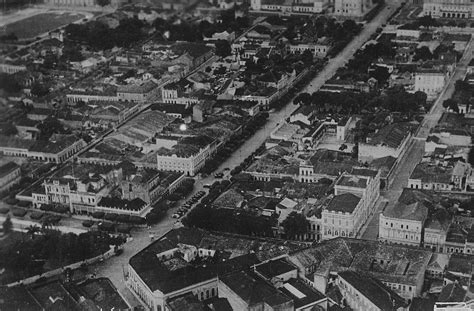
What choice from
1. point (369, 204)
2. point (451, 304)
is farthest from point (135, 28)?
point (451, 304)

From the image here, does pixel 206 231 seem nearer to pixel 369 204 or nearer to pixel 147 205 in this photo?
pixel 147 205

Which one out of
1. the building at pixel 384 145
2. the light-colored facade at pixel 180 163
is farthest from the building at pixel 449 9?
the light-colored facade at pixel 180 163

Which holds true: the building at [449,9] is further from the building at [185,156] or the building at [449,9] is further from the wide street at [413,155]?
the building at [185,156]

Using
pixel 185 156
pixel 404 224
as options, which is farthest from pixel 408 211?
pixel 185 156

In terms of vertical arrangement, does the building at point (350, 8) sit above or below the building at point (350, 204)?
above

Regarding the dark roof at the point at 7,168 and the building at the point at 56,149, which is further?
the building at the point at 56,149

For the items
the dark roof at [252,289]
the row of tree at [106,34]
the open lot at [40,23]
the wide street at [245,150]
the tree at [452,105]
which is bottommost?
the wide street at [245,150]

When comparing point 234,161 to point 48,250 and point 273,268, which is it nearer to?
point 48,250
